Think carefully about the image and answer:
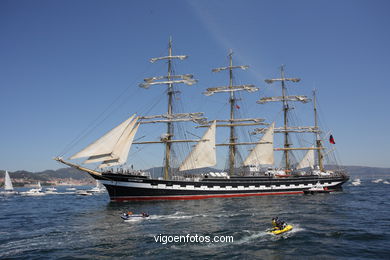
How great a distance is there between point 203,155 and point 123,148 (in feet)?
46.7

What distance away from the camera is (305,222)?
23.2 metres

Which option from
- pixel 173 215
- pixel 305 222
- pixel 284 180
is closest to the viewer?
pixel 305 222

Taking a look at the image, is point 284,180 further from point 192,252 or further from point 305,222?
point 192,252

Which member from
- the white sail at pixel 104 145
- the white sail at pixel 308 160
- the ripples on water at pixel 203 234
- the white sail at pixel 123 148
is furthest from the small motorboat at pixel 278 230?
the white sail at pixel 308 160

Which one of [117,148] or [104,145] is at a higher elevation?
[104,145]

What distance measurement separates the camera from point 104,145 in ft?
122

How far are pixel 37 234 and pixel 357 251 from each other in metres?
21.8

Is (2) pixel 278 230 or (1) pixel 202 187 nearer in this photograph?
(2) pixel 278 230

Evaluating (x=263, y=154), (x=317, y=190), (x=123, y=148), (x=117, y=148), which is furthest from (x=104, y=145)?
(x=317, y=190)

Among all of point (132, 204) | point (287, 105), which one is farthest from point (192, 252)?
point (287, 105)

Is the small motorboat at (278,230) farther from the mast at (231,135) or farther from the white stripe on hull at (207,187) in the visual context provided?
the mast at (231,135)

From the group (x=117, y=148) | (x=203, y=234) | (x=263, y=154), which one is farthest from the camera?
(x=263, y=154)

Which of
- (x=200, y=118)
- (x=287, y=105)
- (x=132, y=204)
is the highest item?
(x=287, y=105)

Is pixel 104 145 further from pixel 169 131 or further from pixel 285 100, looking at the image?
pixel 285 100
